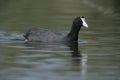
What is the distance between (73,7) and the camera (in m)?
35.5

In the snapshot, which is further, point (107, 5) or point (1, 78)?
point (107, 5)

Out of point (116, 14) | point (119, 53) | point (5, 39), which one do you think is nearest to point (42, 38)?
point (5, 39)

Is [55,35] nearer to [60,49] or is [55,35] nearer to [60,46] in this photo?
[60,46]

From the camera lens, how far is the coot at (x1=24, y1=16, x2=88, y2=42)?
21094 millimetres

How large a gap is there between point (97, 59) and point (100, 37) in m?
5.30

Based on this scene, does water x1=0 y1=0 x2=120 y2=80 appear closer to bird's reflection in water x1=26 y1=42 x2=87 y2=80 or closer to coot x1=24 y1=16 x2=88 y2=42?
bird's reflection in water x1=26 y1=42 x2=87 y2=80

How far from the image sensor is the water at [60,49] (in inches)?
555

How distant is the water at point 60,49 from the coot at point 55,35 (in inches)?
12.7

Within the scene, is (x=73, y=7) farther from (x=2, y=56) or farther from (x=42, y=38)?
(x=2, y=56)

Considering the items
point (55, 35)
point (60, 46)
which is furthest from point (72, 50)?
point (55, 35)

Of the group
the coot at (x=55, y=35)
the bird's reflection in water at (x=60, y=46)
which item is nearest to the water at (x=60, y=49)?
the bird's reflection in water at (x=60, y=46)

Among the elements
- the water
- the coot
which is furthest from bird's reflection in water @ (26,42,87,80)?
the coot

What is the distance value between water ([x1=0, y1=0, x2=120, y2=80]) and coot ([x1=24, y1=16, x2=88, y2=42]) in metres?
0.32

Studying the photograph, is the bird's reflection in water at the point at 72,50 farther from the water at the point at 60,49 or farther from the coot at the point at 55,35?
the coot at the point at 55,35
